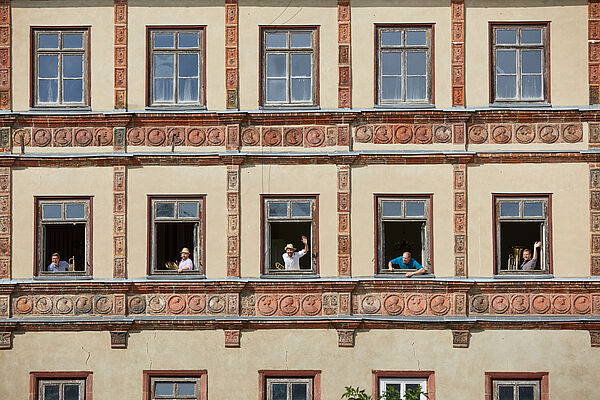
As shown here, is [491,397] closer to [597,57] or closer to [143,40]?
[597,57]

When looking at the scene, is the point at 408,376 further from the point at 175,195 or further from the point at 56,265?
the point at 56,265

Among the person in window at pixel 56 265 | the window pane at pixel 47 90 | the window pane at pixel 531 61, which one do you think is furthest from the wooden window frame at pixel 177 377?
the window pane at pixel 531 61

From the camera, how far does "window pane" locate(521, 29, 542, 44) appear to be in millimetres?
22953

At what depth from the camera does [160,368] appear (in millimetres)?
22484

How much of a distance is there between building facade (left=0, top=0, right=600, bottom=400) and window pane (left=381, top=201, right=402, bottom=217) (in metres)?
0.04

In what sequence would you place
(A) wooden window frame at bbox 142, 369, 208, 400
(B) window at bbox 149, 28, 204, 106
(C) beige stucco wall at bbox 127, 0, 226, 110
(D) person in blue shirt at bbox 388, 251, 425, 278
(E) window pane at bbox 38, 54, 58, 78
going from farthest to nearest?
(E) window pane at bbox 38, 54, 58, 78
(B) window at bbox 149, 28, 204, 106
(C) beige stucco wall at bbox 127, 0, 226, 110
(D) person in blue shirt at bbox 388, 251, 425, 278
(A) wooden window frame at bbox 142, 369, 208, 400

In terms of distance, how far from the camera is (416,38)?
22.9 m

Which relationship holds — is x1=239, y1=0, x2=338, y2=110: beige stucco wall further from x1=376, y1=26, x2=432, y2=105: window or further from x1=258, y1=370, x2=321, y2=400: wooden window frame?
x1=258, y1=370, x2=321, y2=400: wooden window frame

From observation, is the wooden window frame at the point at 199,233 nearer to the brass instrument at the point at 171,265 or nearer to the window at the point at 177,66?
the brass instrument at the point at 171,265

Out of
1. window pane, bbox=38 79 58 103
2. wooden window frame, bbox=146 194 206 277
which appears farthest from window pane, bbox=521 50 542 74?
window pane, bbox=38 79 58 103

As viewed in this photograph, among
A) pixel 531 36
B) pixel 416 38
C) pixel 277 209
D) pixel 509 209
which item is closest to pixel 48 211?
pixel 277 209

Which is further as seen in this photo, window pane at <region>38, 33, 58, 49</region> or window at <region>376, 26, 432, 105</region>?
window pane at <region>38, 33, 58, 49</region>

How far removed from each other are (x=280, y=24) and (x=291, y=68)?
895mm

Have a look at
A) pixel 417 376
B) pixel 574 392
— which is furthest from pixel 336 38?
pixel 574 392
